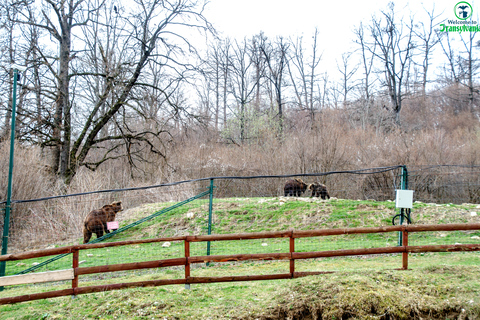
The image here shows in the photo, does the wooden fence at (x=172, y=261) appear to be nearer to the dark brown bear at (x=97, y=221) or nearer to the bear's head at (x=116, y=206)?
the dark brown bear at (x=97, y=221)

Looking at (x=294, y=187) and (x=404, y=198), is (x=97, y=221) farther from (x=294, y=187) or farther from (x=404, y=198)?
(x=404, y=198)

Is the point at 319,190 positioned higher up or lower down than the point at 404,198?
lower down

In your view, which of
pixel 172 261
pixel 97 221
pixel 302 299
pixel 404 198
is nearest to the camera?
pixel 302 299

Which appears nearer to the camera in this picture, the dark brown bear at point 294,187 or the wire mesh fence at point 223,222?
the wire mesh fence at point 223,222

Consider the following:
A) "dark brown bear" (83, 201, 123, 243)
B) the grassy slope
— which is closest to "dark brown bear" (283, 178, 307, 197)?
"dark brown bear" (83, 201, 123, 243)

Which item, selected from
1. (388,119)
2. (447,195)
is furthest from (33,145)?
(388,119)

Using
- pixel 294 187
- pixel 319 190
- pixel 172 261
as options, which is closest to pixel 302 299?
pixel 172 261

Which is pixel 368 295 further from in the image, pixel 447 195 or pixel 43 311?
pixel 447 195

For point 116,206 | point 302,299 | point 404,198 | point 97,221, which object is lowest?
point 302,299

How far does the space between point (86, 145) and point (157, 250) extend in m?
11.3

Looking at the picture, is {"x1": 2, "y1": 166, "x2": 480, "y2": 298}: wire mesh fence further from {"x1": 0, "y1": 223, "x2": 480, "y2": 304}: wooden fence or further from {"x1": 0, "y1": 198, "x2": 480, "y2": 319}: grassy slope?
{"x1": 0, "y1": 223, "x2": 480, "y2": 304}: wooden fence

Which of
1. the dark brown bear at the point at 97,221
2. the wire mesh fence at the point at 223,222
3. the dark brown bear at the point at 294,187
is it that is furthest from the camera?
the dark brown bear at the point at 294,187

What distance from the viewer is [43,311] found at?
16.6 ft

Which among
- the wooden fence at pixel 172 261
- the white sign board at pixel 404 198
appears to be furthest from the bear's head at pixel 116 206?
the white sign board at pixel 404 198
